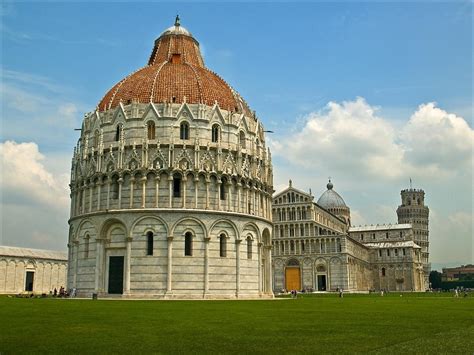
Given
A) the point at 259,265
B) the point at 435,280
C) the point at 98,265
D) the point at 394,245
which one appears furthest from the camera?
the point at 435,280

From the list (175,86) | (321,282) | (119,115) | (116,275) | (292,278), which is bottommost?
(321,282)

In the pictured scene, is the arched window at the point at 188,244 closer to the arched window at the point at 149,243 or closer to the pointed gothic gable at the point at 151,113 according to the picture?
the arched window at the point at 149,243

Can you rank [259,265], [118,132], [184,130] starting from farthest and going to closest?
[259,265] → [118,132] → [184,130]

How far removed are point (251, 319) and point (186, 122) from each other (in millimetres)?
29838

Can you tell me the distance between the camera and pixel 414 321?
21.2 metres

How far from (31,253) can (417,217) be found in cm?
10798

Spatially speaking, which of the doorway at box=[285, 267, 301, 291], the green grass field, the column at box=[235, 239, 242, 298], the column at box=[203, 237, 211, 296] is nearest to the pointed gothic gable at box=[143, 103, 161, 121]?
the column at box=[203, 237, 211, 296]

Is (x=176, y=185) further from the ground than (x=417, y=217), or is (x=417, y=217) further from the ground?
(x=417, y=217)

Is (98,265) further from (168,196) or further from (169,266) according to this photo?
(168,196)

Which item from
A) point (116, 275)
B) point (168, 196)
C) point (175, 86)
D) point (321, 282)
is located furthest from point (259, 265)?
point (321, 282)

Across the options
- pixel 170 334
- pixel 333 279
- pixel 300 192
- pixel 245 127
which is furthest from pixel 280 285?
pixel 170 334

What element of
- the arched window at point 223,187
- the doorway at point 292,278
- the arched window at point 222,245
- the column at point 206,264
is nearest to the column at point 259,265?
the arched window at point 222,245

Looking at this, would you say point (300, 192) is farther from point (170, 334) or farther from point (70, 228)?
point (170, 334)

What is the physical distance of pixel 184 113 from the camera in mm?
49219
